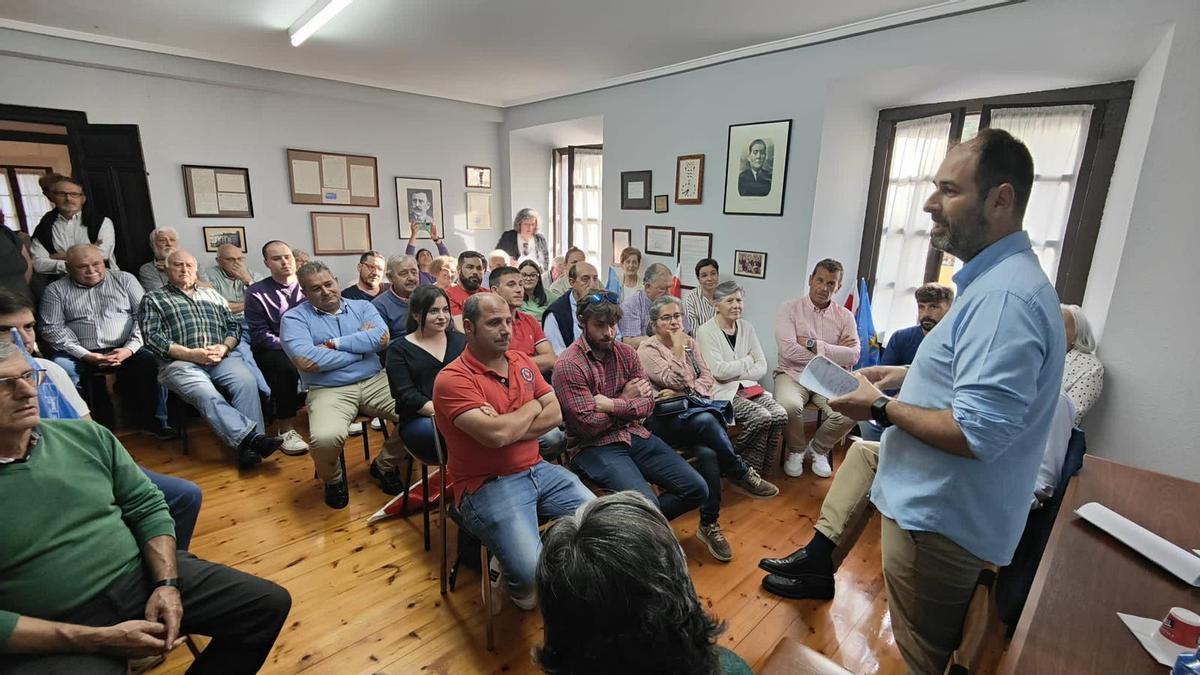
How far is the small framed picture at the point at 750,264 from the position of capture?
4055 mm

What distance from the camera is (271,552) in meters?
2.35

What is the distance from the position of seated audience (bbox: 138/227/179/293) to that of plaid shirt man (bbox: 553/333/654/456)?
389cm

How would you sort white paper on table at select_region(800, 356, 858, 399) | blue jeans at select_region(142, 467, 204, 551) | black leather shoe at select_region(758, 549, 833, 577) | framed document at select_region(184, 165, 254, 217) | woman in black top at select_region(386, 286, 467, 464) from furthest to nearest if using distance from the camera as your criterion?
framed document at select_region(184, 165, 254, 217) → woman in black top at select_region(386, 286, 467, 464) → black leather shoe at select_region(758, 549, 833, 577) → blue jeans at select_region(142, 467, 204, 551) → white paper on table at select_region(800, 356, 858, 399)

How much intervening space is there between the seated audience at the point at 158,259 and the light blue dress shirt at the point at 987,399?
524 centimetres

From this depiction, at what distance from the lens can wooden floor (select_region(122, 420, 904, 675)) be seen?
5.99ft

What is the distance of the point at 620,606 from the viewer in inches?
29.2

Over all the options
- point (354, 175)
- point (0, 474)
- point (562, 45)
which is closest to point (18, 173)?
point (354, 175)

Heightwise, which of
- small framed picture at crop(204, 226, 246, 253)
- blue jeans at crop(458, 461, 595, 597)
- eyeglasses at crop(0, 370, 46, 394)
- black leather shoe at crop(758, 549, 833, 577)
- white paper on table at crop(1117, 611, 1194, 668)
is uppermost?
small framed picture at crop(204, 226, 246, 253)

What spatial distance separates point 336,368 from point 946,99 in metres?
4.46

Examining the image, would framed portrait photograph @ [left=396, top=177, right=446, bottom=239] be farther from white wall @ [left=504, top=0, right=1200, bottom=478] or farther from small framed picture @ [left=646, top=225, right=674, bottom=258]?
small framed picture @ [left=646, top=225, right=674, bottom=258]

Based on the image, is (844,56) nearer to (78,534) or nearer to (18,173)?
(78,534)

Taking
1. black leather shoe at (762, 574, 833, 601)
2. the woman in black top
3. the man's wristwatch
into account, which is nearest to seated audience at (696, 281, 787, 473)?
black leather shoe at (762, 574, 833, 601)

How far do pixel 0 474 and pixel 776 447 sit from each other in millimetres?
3299

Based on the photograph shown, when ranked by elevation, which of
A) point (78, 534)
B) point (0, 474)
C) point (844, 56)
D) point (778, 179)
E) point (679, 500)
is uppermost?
point (844, 56)
